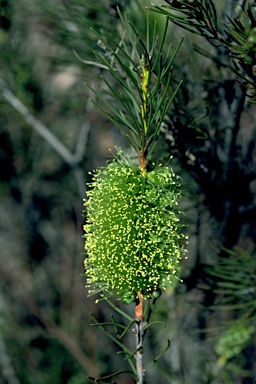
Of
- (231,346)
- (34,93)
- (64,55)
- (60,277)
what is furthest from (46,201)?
(231,346)

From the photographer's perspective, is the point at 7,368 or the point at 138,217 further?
the point at 7,368

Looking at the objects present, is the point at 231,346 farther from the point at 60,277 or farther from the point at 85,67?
the point at 60,277

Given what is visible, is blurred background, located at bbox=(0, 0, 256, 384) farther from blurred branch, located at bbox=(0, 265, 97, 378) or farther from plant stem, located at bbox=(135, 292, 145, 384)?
plant stem, located at bbox=(135, 292, 145, 384)

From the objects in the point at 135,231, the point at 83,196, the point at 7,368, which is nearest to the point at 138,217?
the point at 135,231

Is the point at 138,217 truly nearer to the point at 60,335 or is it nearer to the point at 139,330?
the point at 139,330

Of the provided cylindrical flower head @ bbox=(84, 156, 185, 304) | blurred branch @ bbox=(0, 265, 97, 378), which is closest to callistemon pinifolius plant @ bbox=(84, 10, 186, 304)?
cylindrical flower head @ bbox=(84, 156, 185, 304)

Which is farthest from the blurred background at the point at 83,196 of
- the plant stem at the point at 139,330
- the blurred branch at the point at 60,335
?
the plant stem at the point at 139,330
